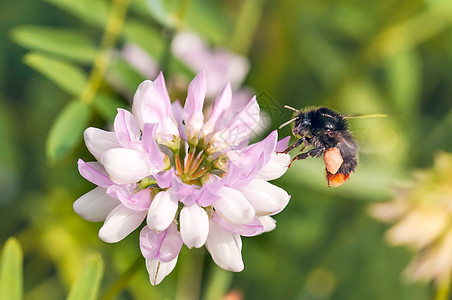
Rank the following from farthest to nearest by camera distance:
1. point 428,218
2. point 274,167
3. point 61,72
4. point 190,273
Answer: point 190,273
point 428,218
point 61,72
point 274,167

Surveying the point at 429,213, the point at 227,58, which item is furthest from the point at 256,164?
the point at 227,58

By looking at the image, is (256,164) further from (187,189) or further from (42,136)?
(42,136)

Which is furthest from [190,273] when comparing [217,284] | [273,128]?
[273,128]

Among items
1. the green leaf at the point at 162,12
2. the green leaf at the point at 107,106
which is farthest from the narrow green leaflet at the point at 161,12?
the green leaf at the point at 107,106

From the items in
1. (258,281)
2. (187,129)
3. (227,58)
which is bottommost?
(258,281)

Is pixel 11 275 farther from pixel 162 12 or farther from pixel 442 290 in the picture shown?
pixel 442 290

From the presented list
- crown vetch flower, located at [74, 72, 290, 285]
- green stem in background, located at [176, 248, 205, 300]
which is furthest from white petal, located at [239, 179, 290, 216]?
green stem in background, located at [176, 248, 205, 300]

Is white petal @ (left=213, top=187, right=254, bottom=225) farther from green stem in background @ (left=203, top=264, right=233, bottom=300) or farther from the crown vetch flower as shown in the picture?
green stem in background @ (left=203, top=264, right=233, bottom=300)
